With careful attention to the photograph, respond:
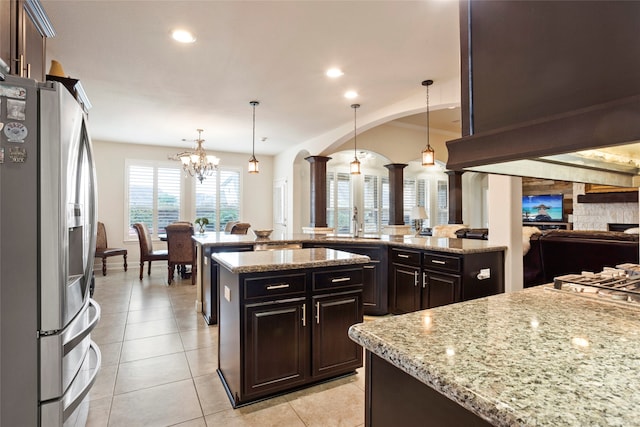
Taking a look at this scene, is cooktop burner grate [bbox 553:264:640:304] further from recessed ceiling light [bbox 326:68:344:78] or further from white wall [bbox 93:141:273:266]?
white wall [bbox 93:141:273:266]

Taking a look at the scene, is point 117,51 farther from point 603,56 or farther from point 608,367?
point 608,367

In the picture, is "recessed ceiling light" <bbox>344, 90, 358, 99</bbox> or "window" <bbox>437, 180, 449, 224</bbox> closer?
"recessed ceiling light" <bbox>344, 90, 358, 99</bbox>

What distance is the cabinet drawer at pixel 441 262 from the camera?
9.77 ft

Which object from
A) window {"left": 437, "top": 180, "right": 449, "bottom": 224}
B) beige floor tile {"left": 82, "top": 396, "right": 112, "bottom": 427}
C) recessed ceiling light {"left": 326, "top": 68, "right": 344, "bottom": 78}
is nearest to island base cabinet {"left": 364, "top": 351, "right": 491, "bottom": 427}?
beige floor tile {"left": 82, "top": 396, "right": 112, "bottom": 427}

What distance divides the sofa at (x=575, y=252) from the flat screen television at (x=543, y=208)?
603cm

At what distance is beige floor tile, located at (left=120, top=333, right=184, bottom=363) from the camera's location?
281cm

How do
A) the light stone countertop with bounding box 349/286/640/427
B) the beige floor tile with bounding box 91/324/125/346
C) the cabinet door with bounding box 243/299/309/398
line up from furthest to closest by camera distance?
the beige floor tile with bounding box 91/324/125/346, the cabinet door with bounding box 243/299/309/398, the light stone countertop with bounding box 349/286/640/427

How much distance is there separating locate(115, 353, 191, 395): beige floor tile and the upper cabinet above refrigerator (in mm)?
2059

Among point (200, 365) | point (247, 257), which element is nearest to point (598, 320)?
point (247, 257)

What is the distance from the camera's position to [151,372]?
251cm

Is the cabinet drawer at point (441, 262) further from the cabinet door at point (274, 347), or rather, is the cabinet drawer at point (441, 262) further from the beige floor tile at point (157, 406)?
the beige floor tile at point (157, 406)

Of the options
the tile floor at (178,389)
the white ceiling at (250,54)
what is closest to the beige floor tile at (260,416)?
the tile floor at (178,389)

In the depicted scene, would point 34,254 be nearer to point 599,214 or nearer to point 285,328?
point 285,328

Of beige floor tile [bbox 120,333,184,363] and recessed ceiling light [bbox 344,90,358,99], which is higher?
recessed ceiling light [bbox 344,90,358,99]
